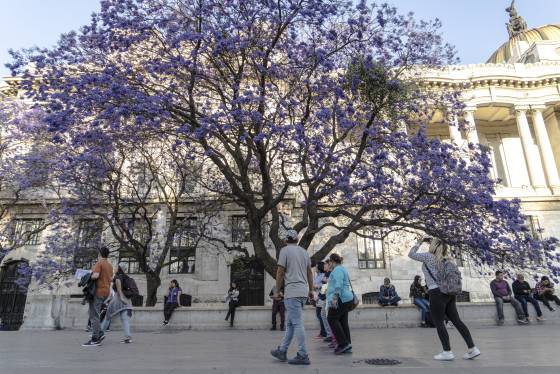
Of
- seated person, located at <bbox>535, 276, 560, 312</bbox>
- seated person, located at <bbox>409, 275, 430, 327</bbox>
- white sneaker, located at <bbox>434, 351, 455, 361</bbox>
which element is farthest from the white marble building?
white sneaker, located at <bbox>434, 351, 455, 361</bbox>

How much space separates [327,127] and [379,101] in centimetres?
184

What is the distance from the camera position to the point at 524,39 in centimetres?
3934

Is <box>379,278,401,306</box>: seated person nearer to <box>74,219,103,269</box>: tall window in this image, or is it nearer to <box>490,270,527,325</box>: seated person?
<box>490,270,527,325</box>: seated person

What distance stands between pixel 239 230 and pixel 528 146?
2073 centimetres

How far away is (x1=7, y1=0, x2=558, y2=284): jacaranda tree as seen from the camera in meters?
10.4

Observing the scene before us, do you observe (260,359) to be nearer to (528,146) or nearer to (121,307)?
(121,307)

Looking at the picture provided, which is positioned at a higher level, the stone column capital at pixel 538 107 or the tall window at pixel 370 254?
the stone column capital at pixel 538 107

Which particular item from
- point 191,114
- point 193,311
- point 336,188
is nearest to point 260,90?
point 191,114

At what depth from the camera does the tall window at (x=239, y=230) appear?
23.0 metres

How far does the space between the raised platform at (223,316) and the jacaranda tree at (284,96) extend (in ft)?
5.87

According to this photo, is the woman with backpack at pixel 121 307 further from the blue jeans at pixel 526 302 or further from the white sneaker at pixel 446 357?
the blue jeans at pixel 526 302

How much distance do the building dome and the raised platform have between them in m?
33.1

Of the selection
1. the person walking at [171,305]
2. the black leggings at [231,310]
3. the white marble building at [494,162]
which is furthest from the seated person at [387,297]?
the white marble building at [494,162]

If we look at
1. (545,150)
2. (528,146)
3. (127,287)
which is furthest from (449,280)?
(545,150)
